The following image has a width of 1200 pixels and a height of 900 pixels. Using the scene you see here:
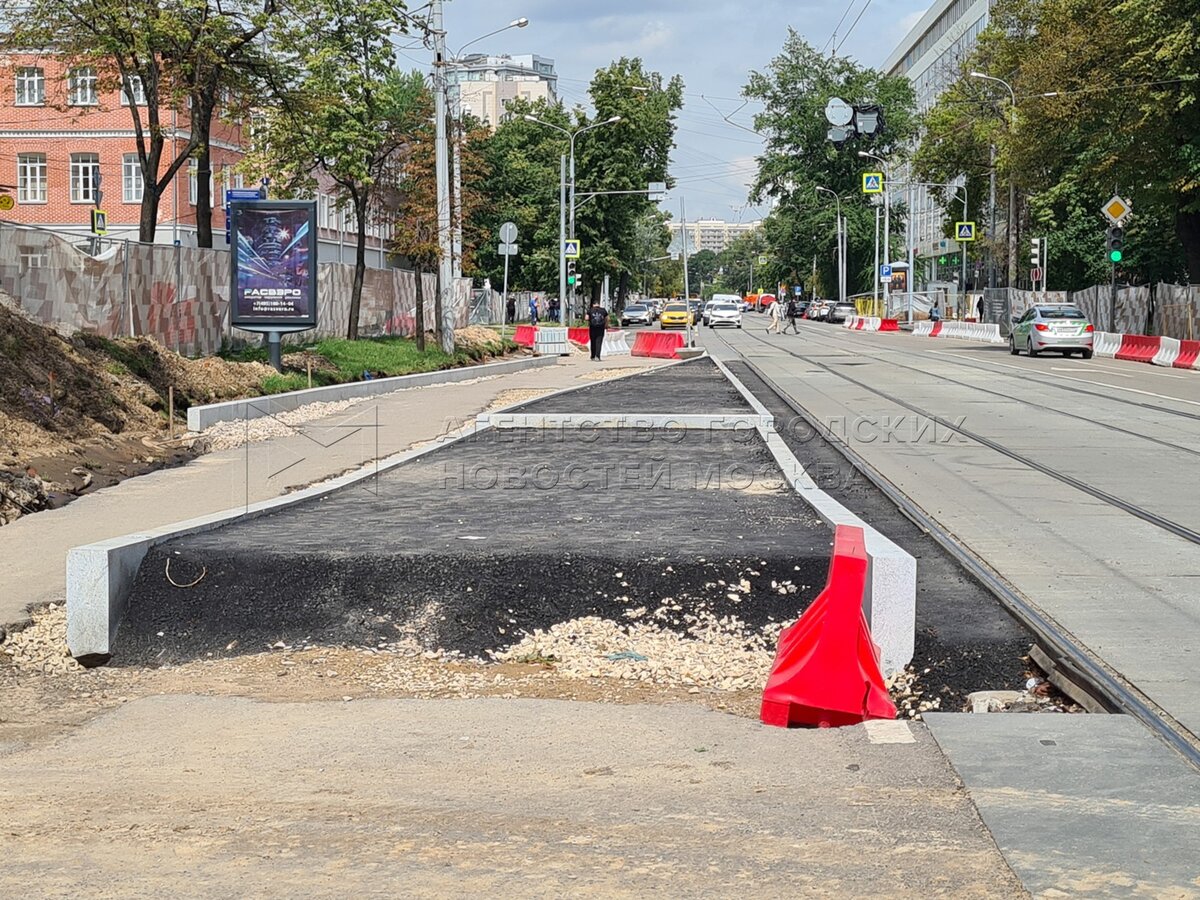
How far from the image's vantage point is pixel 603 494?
1110 cm

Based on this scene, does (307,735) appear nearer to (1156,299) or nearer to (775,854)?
(775,854)

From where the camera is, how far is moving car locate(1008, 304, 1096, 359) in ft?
131

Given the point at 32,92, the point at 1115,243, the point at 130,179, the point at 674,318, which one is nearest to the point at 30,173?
the point at 32,92

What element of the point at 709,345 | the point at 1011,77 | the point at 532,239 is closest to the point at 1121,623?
the point at 709,345

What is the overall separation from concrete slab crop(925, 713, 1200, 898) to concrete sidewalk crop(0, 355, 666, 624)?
17.4ft

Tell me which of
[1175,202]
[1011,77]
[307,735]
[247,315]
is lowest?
[307,735]

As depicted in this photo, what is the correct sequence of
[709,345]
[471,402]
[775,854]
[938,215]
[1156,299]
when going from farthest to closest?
[938,215] → [709,345] → [1156,299] → [471,402] → [775,854]

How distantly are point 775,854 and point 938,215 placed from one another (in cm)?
13415

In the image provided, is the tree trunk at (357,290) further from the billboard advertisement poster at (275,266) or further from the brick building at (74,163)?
the brick building at (74,163)

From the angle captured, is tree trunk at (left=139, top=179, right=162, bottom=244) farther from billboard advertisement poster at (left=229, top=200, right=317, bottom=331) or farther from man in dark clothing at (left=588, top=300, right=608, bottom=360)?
man in dark clothing at (left=588, top=300, right=608, bottom=360)

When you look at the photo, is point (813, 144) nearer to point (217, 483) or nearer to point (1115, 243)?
point (1115, 243)

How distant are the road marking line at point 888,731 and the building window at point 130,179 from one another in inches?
2208

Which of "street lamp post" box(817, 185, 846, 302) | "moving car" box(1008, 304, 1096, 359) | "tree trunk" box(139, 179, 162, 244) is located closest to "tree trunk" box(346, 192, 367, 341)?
"tree trunk" box(139, 179, 162, 244)

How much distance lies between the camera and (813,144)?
100m
